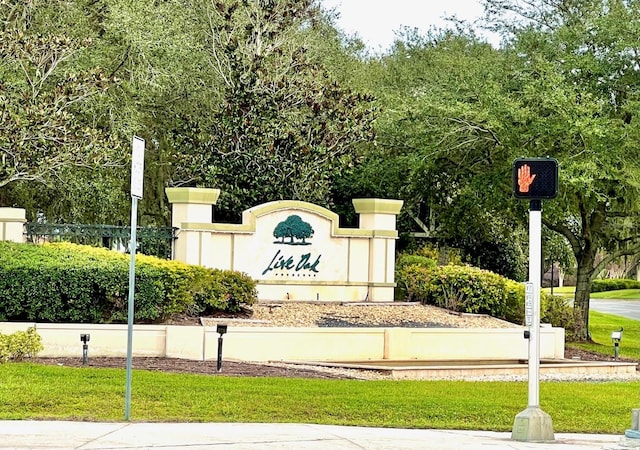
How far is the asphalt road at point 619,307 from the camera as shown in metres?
Answer: 54.0

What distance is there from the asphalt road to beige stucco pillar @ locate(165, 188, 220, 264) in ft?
104

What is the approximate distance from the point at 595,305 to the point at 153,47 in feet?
128

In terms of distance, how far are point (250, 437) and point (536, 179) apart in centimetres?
416

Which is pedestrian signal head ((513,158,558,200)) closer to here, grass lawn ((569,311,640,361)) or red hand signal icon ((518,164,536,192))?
red hand signal icon ((518,164,536,192))

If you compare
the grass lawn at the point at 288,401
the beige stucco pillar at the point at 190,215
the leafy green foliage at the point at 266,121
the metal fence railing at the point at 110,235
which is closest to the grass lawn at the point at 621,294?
the leafy green foliage at the point at 266,121

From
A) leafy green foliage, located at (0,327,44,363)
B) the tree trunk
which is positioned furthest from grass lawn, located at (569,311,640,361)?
leafy green foliage, located at (0,327,44,363)

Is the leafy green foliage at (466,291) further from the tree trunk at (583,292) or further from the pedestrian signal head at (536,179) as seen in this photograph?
the pedestrian signal head at (536,179)

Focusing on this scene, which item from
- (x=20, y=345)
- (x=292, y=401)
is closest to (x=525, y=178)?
(x=292, y=401)

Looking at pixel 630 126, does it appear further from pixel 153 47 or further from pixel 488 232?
pixel 153 47

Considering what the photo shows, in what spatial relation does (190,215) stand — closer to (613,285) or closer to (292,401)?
(292,401)

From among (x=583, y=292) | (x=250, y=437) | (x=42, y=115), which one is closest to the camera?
(x=250, y=437)

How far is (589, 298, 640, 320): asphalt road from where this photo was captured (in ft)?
177

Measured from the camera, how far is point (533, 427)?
41.3 ft

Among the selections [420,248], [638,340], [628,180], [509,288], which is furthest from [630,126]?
[638,340]
